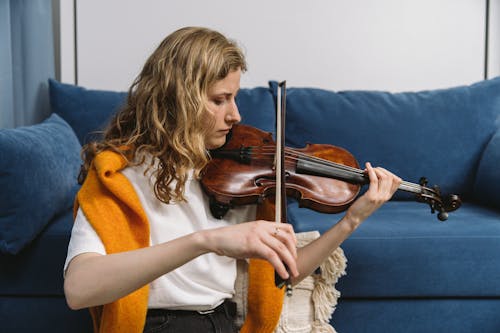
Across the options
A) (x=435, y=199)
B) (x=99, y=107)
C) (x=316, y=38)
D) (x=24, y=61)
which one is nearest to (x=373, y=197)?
(x=435, y=199)

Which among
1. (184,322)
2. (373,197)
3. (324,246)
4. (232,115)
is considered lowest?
(184,322)

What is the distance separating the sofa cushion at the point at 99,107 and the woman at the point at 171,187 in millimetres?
737

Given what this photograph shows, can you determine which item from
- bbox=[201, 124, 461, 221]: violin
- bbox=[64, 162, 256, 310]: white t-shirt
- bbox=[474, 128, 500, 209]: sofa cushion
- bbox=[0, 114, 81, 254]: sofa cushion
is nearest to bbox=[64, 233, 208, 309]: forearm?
bbox=[64, 162, 256, 310]: white t-shirt

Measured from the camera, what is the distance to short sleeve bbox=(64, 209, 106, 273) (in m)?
0.84

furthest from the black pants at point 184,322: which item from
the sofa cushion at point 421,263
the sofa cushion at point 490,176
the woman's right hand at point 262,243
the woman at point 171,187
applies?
the sofa cushion at point 490,176

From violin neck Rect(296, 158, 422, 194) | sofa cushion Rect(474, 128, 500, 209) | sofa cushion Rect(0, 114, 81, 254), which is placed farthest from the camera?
sofa cushion Rect(474, 128, 500, 209)

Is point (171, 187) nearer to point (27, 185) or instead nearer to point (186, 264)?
point (186, 264)

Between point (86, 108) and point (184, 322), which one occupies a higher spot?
point (86, 108)

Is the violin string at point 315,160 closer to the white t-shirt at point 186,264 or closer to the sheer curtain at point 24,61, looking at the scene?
the white t-shirt at point 186,264

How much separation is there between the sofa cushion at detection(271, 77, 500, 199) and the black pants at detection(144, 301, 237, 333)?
2.95 feet

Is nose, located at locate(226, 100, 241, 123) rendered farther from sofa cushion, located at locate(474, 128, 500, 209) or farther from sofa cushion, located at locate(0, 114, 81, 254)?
sofa cushion, located at locate(474, 128, 500, 209)

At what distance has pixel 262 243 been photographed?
2.21ft

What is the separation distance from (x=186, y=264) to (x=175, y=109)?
0.29 metres

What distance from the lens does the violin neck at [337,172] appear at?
1.11 m
